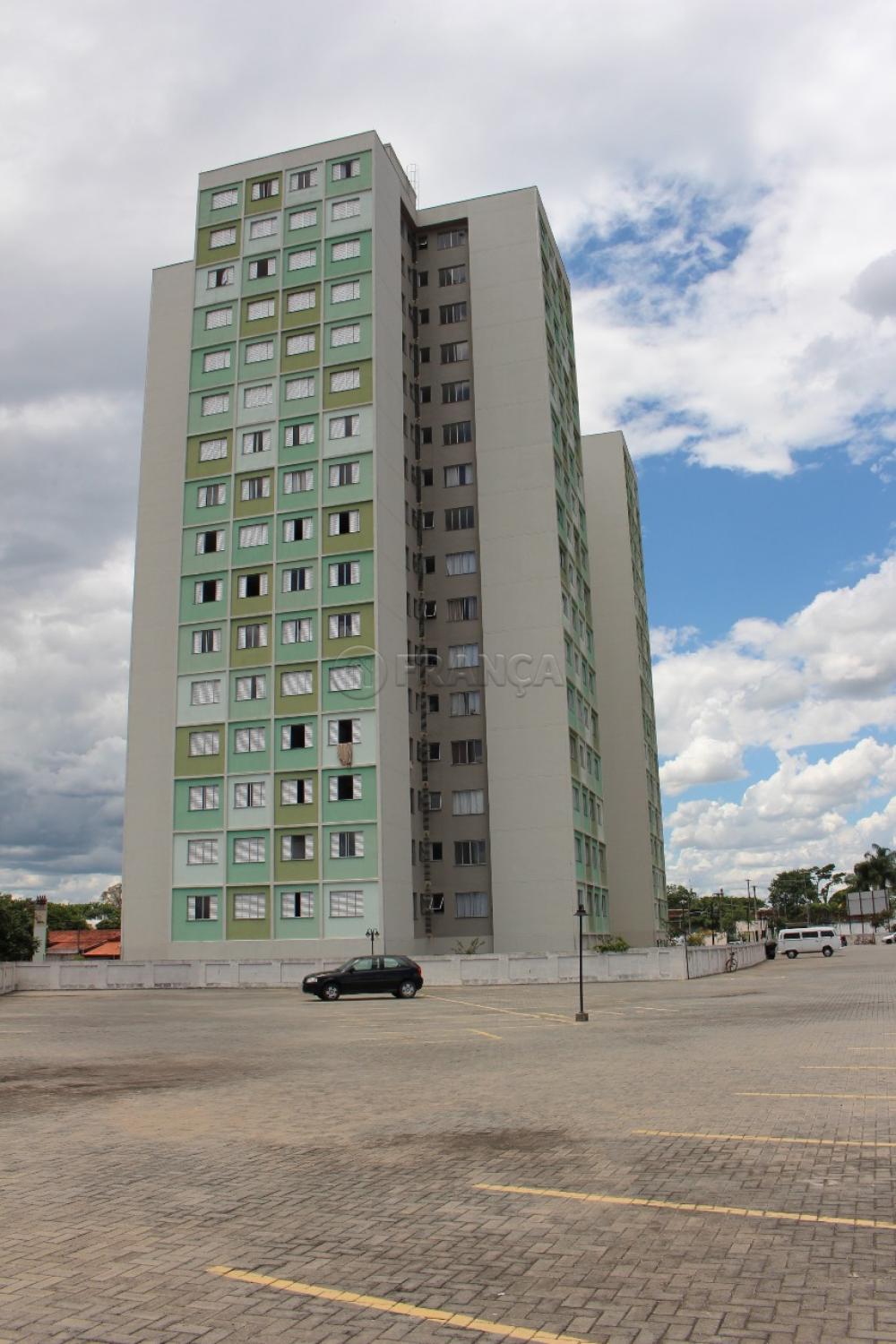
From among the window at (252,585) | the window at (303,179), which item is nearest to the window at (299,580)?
the window at (252,585)

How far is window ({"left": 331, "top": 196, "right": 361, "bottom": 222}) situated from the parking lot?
53698 mm

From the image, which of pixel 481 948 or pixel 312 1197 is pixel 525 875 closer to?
pixel 481 948

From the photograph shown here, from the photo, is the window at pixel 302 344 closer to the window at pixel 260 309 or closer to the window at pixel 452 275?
the window at pixel 260 309

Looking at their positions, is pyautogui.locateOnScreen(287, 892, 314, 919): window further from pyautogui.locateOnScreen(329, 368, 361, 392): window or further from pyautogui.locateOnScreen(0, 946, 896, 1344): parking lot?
pyautogui.locateOnScreen(0, 946, 896, 1344): parking lot

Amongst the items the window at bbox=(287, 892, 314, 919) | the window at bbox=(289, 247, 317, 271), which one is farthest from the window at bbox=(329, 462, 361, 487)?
the window at bbox=(287, 892, 314, 919)

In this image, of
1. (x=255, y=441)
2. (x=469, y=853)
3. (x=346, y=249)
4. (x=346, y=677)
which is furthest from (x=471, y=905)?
(x=346, y=249)

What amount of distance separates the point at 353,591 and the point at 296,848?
44.6 ft

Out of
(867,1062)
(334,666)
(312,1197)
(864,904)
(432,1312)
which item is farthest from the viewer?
(864,904)

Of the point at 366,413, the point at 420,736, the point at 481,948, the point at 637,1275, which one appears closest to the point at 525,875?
the point at 481,948

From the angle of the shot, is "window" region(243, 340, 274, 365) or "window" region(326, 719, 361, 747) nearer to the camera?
"window" region(326, 719, 361, 747)

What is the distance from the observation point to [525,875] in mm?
58500

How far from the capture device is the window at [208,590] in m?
59.5

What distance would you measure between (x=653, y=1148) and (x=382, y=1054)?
9964 mm

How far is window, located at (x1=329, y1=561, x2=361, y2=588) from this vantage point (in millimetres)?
56531
